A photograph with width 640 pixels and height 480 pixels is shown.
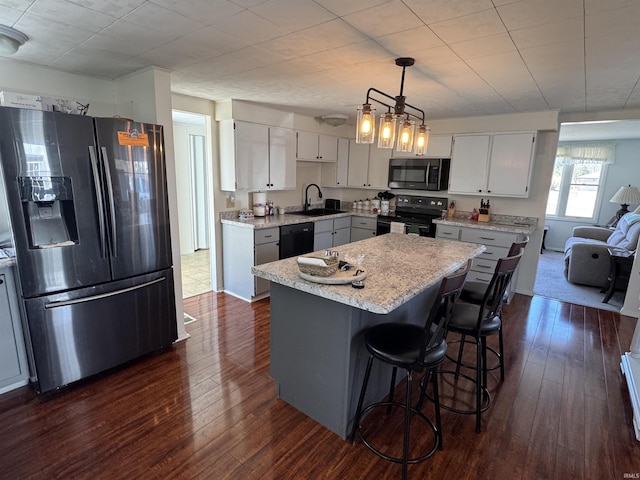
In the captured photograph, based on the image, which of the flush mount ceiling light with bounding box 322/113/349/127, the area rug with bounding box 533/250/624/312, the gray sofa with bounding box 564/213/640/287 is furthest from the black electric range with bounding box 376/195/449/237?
the gray sofa with bounding box 564/213/640/287

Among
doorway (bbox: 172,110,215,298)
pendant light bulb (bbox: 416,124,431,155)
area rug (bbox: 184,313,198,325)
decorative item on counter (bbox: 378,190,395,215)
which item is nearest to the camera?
pendant light bulb (bbox: 416,124,431,155)

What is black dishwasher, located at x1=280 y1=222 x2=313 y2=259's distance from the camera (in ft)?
13.9

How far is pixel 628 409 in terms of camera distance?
7.55 feet

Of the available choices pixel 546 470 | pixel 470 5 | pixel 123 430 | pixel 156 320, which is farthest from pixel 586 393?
pixel 156 320

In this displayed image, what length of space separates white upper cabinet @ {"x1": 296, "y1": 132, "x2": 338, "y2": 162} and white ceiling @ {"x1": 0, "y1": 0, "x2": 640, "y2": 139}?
142 cm

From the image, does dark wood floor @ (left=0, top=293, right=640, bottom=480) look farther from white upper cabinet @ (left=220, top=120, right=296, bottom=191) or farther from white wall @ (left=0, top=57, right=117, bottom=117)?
white wall @ (left=0, top=57, right=117, bottom=117)

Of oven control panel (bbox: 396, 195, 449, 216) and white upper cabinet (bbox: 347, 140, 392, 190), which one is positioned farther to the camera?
Result: white upper cabinet (bbox: 347, 140, 392, 190)

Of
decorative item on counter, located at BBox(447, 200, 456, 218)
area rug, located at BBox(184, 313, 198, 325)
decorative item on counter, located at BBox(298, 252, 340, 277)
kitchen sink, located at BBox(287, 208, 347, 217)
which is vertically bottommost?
area rug, located at BBox(184, 313, 198, 325)

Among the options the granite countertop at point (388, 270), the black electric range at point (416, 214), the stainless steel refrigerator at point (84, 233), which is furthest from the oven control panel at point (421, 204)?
the stainless steel refrigerator at point (84, 233)

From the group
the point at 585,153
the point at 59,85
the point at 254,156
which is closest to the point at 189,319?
the point at 254,156

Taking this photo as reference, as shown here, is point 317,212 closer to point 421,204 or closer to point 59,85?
point 421,204

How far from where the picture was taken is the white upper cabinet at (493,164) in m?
4.16

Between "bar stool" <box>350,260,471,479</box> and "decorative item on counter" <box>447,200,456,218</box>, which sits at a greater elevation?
"decorative item on counter" <box>447,200,456,218</box>

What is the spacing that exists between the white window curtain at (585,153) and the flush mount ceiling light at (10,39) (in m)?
8.32
